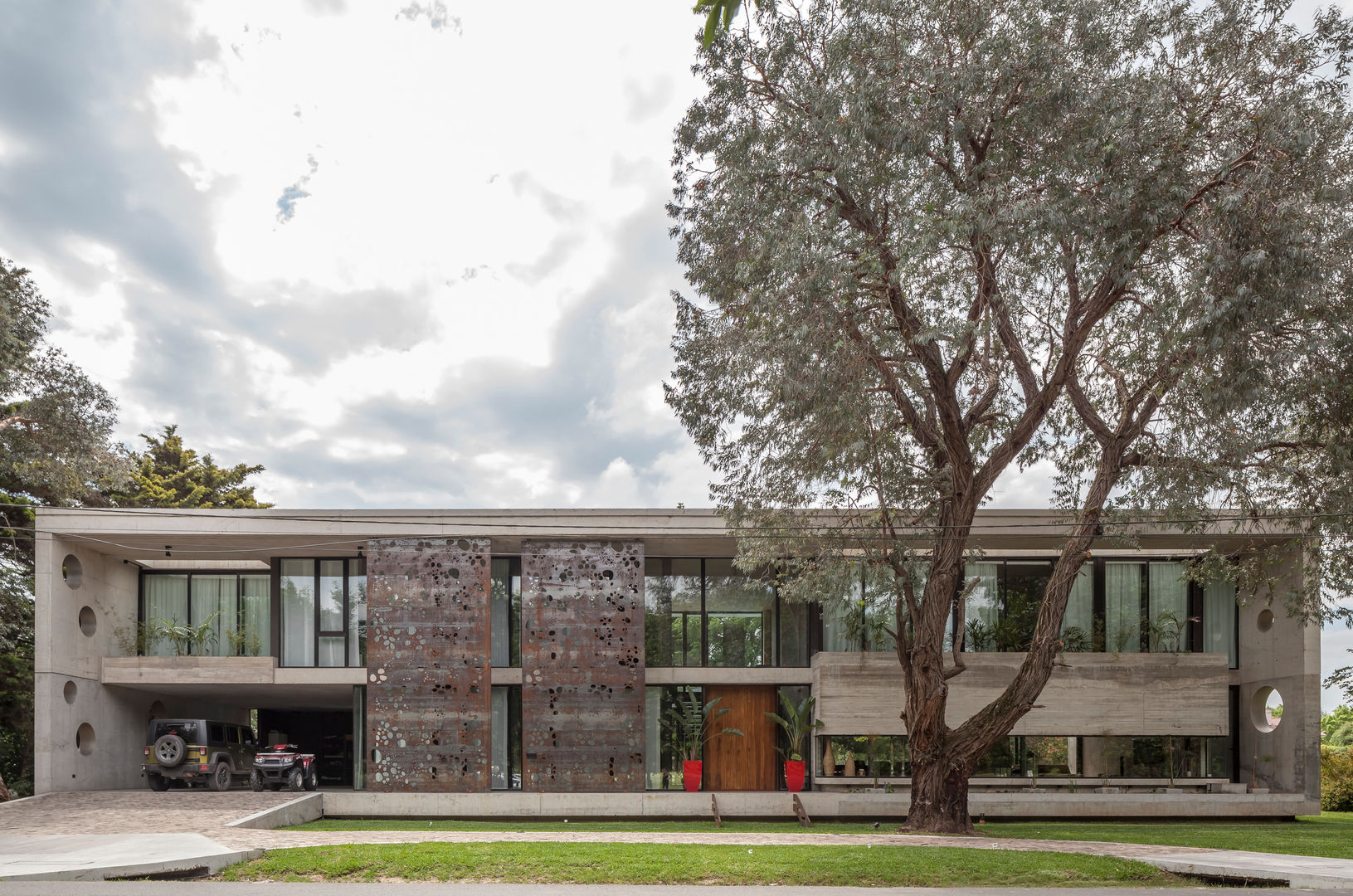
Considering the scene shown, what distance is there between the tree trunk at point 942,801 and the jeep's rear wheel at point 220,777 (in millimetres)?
14551

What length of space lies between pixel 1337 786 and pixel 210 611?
27487 millimetres

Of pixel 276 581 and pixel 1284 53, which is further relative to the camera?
pixel 276 581

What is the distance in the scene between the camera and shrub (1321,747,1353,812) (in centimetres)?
2333

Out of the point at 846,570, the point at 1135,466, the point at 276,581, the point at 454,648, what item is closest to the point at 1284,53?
the point at 1135,466

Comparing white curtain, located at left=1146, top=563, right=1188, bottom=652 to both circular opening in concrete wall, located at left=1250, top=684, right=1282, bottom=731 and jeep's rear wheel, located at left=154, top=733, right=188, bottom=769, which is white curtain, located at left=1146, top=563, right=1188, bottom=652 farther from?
jeep's rear wheel, located at left=154, top=733, right=188, bottom=769

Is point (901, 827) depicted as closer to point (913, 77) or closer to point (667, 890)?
point (667, 890)

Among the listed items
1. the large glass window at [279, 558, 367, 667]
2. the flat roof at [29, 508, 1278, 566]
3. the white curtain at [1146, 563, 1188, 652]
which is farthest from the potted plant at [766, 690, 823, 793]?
the large glass window at [279, 558, 367, 667]

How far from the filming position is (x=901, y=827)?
1547cm

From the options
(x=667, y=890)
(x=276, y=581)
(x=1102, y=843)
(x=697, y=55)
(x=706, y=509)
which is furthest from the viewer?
(x=276, y=581)

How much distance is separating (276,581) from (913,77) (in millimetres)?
17718

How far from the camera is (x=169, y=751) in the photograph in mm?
20422

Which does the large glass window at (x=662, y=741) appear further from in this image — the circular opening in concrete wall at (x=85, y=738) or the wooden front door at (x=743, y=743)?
the circular opening in concrete wall at (x=85, y=738)

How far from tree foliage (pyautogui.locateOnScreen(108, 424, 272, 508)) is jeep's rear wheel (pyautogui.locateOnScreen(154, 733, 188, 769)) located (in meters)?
20.8

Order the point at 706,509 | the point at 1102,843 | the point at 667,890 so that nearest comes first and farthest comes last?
the point at 667,890
the point at 1102,843
the point at 706,509
